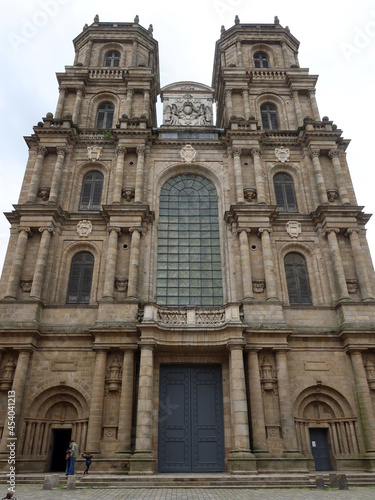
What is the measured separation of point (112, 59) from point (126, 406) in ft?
93.5

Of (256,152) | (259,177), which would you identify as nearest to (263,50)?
(256,152)

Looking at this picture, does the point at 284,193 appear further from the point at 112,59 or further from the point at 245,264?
A: the point at 112,59

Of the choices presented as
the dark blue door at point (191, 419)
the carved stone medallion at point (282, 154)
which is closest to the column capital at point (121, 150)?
the carved stone medallion at point (282, 154)

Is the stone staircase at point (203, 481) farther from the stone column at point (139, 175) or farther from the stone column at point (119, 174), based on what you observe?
the stone column at point (139, 175)

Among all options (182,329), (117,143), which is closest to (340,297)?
(182,329)

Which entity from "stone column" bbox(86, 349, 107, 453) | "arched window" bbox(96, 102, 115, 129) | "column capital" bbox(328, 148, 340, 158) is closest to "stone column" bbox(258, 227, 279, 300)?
"column capital" bbox(328, 148, 340, 158)

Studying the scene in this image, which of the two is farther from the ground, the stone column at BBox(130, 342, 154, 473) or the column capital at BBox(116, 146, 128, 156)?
the column capital at BBox(116, 146, 128, 156)

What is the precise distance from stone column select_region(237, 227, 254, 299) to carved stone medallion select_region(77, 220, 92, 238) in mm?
9151

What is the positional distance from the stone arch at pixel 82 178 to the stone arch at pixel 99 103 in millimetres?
4173

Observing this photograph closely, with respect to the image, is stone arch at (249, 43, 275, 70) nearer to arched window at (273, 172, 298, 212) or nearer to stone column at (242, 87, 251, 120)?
stone column at (242, 87, 251, 120)

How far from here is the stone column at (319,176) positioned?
25781mm

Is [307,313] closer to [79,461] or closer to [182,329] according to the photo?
[182,329]

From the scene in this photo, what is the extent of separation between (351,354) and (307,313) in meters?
3.03

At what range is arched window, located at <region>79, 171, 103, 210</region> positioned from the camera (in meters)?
26.8
